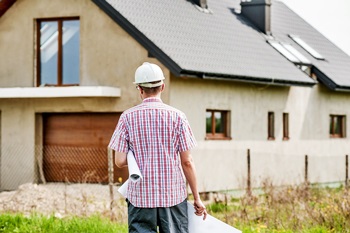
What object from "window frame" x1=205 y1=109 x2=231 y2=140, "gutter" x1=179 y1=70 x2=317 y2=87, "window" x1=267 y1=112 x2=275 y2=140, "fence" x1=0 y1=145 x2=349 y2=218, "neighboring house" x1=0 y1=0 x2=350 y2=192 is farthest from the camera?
"window" x1=267 y1=112 x2=275 y2=140

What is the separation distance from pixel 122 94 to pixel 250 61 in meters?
4.02


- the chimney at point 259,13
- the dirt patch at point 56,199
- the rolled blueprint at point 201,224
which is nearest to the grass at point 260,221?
the dirt patch at point 56,199

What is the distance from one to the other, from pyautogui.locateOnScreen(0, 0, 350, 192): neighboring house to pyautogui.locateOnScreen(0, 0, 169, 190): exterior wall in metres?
0.02

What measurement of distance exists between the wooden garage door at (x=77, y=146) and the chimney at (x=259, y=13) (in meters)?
7.27

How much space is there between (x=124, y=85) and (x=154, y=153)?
42.7 ft

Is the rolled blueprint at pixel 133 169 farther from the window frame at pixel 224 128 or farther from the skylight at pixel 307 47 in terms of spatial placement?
the skylight at pixel 307 47

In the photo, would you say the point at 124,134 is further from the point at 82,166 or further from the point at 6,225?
the point at 82,166

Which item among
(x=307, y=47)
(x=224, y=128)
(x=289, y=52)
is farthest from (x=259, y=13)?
(x=224, y=128)

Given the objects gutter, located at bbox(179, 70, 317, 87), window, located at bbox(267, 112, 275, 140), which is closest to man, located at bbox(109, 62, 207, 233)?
gutter, located at bbox(179, 70, 317, 87)

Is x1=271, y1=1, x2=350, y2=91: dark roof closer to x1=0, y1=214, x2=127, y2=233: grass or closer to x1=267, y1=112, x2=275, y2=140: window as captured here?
x1=267, y1=112, x2=275, y2=140: window

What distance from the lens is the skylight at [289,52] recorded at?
23656mm

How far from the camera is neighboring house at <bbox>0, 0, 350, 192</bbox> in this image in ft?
62.8

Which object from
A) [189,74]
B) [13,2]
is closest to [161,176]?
[189,74]

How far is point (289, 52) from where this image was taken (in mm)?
24359
